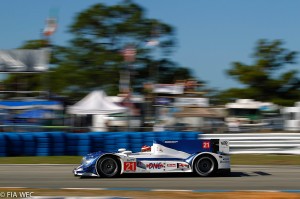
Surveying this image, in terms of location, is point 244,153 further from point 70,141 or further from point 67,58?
point 67,58

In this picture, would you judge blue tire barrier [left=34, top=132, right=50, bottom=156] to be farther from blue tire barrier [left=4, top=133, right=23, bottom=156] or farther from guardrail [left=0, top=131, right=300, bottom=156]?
blue tire barrier [left=4, top=133, right=23, bottom=156]

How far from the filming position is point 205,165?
1141 cm

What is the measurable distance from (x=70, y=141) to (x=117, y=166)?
6740 mm

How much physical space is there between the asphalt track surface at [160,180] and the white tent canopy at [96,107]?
11192 mm

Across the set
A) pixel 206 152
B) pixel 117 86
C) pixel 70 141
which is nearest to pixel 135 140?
pixel 70 141

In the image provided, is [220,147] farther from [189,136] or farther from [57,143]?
[57,143]

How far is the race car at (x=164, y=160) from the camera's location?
11.1m

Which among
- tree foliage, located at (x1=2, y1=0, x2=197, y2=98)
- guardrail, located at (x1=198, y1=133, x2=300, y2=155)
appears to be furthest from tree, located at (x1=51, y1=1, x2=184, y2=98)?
guardrail, located at (x1=198, y1=133, x2=300, y2=155)

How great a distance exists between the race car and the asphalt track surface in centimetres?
19

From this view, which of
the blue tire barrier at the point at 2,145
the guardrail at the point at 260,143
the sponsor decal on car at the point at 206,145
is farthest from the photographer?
the guardrail at the point at 260,143

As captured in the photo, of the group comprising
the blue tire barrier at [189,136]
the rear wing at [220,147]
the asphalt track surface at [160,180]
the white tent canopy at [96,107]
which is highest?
the white tent canopy at [96,107]

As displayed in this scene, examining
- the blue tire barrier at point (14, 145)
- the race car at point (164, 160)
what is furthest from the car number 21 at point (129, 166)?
the blue tire barrier at point (14, 145)

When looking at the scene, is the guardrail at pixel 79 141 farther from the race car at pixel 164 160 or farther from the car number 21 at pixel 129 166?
the car number 21 at pixel 129 166

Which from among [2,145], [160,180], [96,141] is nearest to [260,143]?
[96,141]
